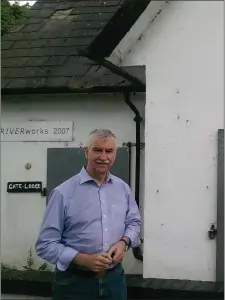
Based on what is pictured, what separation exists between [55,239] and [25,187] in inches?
96.6

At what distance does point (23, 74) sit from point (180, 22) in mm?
1783

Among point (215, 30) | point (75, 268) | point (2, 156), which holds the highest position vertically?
point (215, 30)

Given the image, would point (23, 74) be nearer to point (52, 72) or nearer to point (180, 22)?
point (52, 72)

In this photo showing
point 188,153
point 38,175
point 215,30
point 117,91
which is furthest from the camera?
point 38,175

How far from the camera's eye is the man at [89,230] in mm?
2688

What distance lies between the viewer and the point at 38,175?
200 inches

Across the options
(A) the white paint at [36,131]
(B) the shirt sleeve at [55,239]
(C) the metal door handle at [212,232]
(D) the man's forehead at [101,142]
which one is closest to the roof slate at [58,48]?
(A) the white paint at [36,131]

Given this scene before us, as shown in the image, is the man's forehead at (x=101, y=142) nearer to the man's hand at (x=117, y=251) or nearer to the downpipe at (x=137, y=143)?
the man's hand at (x=117, y=251)

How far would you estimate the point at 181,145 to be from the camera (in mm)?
4246

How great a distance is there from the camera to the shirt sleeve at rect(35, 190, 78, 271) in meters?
2.68

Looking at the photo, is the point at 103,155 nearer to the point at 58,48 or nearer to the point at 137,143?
the point at 137,143

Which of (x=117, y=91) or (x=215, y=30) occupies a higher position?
(x=215, y=30)

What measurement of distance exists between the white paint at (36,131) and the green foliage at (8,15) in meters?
1.70

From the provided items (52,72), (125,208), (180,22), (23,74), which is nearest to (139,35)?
(180,22)
